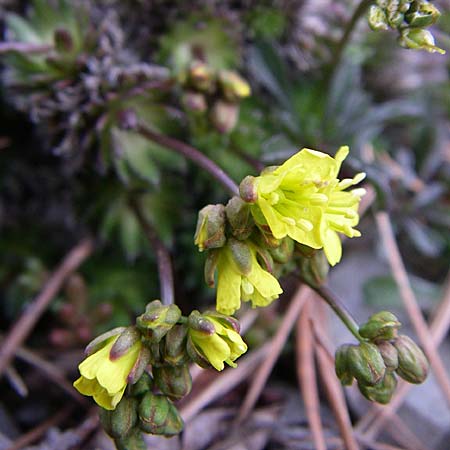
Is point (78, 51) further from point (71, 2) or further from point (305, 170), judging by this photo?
point (305, 170)

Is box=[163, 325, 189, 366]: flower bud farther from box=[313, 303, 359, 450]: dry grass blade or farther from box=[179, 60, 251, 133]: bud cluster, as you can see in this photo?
box=[179, 60, 251, 133]: bud cluster

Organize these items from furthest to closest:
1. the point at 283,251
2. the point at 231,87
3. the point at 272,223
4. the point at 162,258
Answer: the point at 231,87 → the point at 162,258 → the point at 283,251 → the point at 272,223

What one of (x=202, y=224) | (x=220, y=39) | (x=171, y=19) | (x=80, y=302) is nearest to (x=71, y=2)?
(x=171, y=19)

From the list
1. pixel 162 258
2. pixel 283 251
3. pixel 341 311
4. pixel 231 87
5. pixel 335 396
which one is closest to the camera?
pixel 283 251

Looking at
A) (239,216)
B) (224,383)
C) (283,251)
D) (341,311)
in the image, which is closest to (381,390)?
(341,311)

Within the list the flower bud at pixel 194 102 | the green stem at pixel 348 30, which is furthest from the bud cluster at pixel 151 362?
the green stem at pixel 348 30

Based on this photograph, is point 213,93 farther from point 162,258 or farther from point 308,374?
point 308,374

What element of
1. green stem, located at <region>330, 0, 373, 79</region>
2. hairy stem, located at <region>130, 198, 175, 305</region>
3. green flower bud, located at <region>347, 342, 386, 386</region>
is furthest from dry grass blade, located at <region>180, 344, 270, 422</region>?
green stem, located at <region>330, 0, 373, 79</region>
